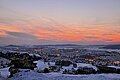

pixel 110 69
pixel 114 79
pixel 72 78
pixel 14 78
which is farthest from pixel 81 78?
pixel 110 69

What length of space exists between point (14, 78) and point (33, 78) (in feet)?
5.33

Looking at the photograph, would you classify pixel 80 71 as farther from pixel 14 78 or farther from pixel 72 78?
pixel 14 78

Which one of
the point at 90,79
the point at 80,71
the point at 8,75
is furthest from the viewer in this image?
the point at 80,71

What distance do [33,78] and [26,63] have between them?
26.9ft

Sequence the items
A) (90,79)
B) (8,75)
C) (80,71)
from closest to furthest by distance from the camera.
Result: 1. (90,79)
2. (8,75)
3. (80,71)

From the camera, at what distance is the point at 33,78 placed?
703 inches

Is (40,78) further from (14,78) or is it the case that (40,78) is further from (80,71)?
(80,71)

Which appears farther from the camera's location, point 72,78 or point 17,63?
point 17,63

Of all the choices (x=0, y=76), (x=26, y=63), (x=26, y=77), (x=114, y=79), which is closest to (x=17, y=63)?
(x=26, y=63)

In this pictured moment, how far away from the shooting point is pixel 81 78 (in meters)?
18.2

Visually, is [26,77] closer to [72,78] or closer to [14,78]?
[14,78]

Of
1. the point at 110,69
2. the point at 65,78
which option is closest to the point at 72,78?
the point at 65,78

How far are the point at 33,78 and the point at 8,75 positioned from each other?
2.85 m

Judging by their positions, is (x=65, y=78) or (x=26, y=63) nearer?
(x=65, y=78)
